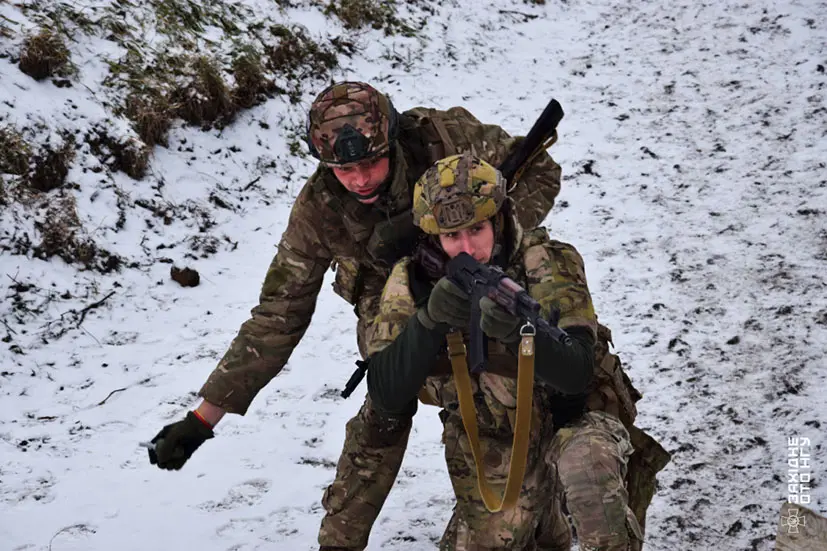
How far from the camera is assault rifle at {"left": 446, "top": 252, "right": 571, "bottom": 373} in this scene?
245cm

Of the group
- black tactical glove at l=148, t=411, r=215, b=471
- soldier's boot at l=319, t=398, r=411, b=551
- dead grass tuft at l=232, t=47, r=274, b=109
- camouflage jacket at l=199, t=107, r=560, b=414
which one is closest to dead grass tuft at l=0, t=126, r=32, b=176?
dead grass tuft at l=232, t=47, r=274, b=109

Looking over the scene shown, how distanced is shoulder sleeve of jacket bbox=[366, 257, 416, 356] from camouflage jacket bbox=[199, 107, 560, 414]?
12.5 inches

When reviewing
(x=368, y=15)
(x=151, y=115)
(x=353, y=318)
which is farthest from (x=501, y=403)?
(x=368, y=15)

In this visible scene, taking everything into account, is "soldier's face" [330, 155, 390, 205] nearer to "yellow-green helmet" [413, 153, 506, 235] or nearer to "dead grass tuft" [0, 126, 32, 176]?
"yellow-green helmet" [413, 153, 506, 235]


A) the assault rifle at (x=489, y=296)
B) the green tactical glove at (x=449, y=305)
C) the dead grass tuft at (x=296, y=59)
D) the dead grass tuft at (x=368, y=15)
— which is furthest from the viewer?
the dead grass tuft at (x=368, y=15)

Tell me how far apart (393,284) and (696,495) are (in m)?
1.94

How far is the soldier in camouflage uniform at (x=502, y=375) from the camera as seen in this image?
2746 millimetres

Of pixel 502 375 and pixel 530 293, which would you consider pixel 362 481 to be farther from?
pixel 530 293

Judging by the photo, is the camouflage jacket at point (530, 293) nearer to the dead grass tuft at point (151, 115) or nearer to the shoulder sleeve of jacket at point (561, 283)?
the shoulder sleeve of jacket at point (561, 283)

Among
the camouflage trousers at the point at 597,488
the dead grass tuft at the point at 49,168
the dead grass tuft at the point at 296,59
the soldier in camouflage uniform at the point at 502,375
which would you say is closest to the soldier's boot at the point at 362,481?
the soldier in camouflage uniform at the point at 502,375

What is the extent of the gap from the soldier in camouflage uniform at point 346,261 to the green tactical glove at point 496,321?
3.20 feet

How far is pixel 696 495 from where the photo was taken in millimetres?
3928

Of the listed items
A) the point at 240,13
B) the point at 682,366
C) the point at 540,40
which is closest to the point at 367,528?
the point at 682,366

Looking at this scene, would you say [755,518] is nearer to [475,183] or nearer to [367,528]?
[367,528]
